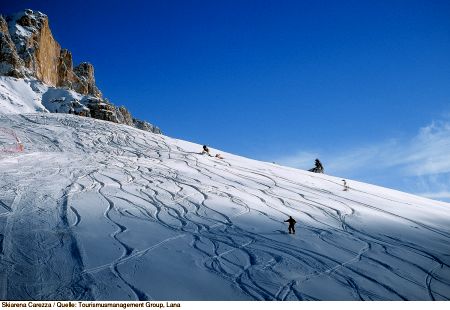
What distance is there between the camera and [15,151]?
2362cm

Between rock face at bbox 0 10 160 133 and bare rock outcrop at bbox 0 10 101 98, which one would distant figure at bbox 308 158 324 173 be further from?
bare rock outcrop at bbox 0 10 101 98

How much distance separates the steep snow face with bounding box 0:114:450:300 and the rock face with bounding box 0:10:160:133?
203 ft

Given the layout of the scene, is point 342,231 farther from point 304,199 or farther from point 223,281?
point 223,281

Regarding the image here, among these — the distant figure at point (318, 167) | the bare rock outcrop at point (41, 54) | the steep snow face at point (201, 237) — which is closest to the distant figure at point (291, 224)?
the steep snow face at point (201, 237)

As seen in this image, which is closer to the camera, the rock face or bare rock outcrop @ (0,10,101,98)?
the rock face

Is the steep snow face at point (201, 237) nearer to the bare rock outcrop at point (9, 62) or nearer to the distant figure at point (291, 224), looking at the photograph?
the distant figure at point (291, 224)

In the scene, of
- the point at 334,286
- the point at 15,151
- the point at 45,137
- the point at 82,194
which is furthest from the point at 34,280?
the point at 45,137

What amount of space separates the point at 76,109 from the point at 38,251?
7090cm

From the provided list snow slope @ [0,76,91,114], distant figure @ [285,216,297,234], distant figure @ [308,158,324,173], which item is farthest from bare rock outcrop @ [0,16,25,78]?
distant figure @ [285,216,297,234]

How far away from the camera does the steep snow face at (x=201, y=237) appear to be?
28.0ft

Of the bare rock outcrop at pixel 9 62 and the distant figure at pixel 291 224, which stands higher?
the bare rock outcrop at pixel 9 62

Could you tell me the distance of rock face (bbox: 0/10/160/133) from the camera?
80062 mm

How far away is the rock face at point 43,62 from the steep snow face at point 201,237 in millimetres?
61995

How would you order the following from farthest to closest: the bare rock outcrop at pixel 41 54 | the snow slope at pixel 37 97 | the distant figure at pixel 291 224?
1. the bare rock outcrop at pixel 41 54
2. the snow slope at pixel 37 97
3. the distant figure at pixel 291 224
